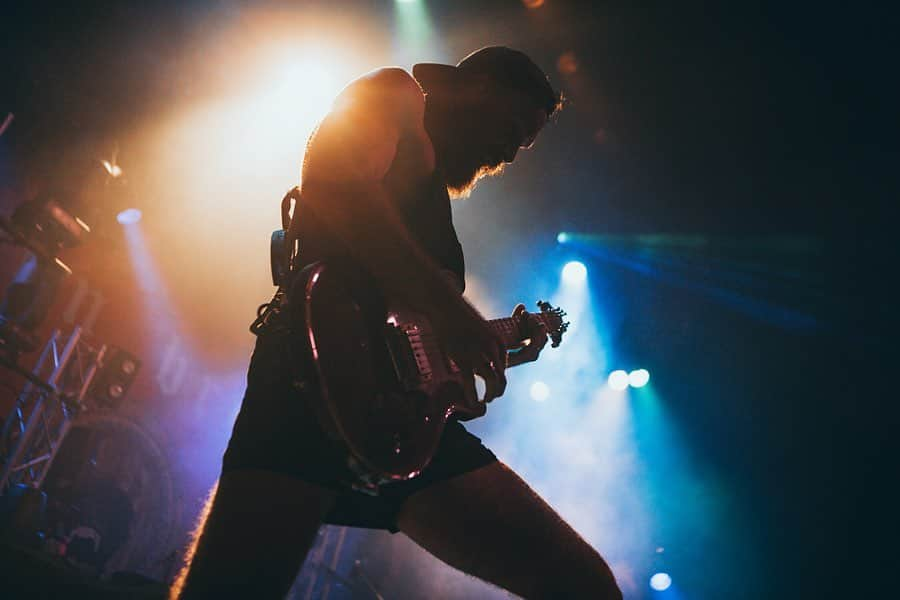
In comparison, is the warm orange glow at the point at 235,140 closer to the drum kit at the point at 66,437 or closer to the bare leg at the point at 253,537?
the drum kit at the point at 66,437

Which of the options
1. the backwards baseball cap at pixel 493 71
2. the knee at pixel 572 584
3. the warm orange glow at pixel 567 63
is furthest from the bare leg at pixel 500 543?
the warm orange glow at pixel 567 63

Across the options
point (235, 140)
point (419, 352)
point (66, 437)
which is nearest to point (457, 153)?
point (419, 352)

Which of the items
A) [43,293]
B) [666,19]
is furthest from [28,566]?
[666,19]

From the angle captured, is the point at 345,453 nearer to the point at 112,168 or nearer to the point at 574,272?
the point at 112,168

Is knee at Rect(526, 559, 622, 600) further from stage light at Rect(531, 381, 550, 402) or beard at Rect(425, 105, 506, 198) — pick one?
stage light at Rect(531, 381, 550, 402)

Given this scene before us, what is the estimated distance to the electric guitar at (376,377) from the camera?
1246 mm

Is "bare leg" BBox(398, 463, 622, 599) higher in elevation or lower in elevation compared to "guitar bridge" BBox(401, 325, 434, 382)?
lower

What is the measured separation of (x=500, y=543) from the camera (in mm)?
1519

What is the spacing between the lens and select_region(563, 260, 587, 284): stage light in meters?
11.5


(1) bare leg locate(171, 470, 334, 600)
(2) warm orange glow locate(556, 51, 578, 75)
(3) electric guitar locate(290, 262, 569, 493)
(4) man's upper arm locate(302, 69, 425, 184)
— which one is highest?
(2) warm orange glow locate(556, 51, 578, 75)

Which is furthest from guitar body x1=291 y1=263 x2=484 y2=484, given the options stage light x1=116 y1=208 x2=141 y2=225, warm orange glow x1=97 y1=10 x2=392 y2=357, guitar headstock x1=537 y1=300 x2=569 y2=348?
stage light x1=116 y1=208 x2=141 y2=225

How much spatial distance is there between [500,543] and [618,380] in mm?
10716

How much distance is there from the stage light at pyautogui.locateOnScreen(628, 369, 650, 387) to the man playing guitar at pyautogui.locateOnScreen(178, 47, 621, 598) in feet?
34.6

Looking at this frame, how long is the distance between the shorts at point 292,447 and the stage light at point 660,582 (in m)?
11.2
